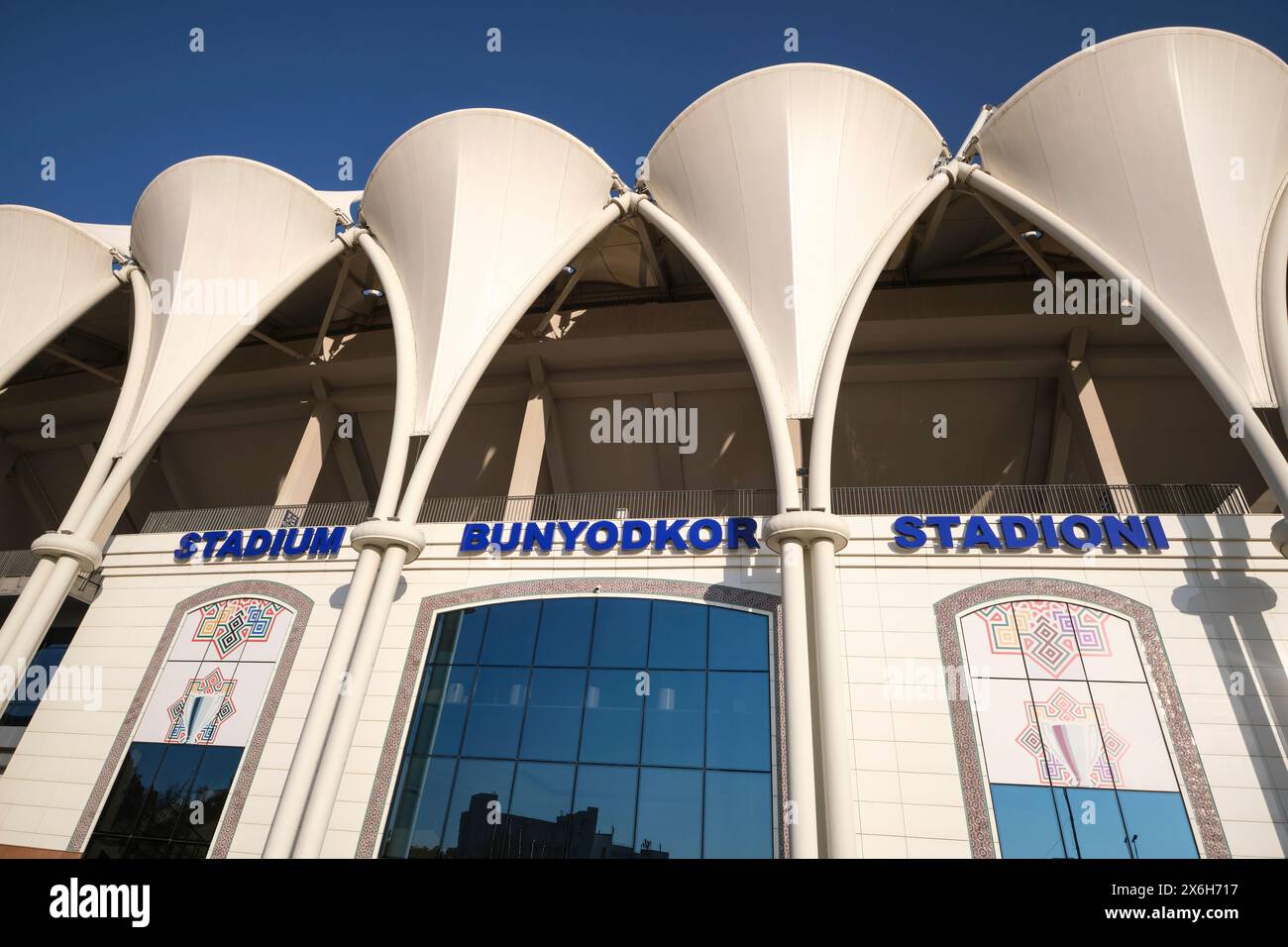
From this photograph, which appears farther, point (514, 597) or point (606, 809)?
point (514, 597)

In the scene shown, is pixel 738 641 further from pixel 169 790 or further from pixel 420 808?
pixel 169 790

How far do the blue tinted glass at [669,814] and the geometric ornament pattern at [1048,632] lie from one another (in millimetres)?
6553

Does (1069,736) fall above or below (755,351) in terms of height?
below

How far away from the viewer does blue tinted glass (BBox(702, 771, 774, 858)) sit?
13.0 meters

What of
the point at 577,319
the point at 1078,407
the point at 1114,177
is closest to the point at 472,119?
the point at 577,319

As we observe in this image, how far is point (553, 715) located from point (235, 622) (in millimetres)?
8677

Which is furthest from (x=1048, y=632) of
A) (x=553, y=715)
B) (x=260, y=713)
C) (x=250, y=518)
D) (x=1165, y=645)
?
(x=250, y=518)

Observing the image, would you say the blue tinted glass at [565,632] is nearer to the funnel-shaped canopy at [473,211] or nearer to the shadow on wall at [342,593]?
the shadow on wall at [342,593]

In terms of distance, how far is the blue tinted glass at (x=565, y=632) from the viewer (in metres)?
15.6

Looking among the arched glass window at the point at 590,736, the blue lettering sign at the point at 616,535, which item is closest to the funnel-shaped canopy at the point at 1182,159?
the blue lettering sign at the point at 616,535

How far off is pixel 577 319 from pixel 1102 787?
63.4ft

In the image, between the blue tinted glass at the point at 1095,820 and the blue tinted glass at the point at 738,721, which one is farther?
the blue tinted glass at the point at 738,721

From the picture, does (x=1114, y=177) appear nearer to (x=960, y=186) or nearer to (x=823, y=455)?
(x=960, y=186)

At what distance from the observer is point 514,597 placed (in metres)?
16.7
